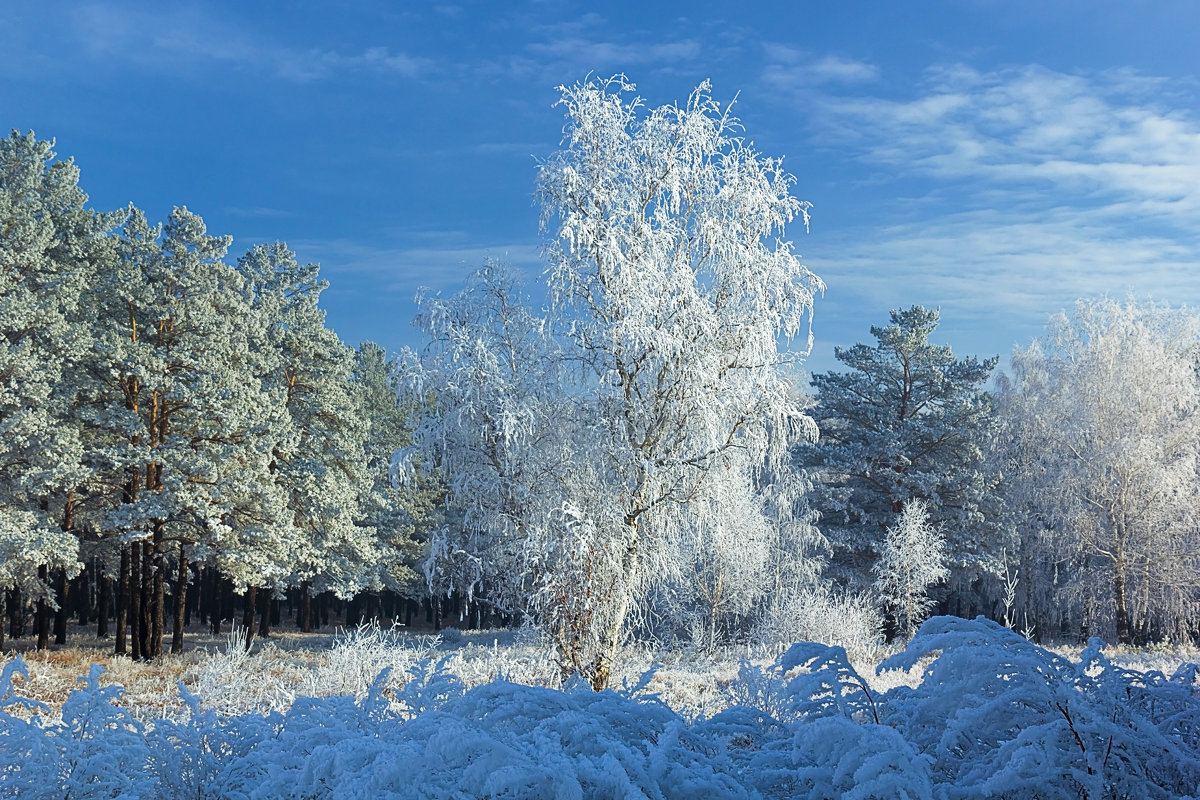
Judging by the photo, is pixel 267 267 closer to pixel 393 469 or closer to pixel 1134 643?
pixel 393 469

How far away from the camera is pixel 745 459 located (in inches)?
406

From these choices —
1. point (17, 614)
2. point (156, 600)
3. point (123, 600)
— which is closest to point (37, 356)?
point (123, 600)

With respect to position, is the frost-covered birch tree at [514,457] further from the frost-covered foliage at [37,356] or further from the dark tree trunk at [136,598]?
the dark tree trunk at [136,598]

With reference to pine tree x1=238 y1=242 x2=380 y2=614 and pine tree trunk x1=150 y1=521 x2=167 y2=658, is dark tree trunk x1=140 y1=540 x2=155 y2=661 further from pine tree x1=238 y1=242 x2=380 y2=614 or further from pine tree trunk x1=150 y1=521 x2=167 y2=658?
pine tree x1=238 y1=242 x2=380 y2=614

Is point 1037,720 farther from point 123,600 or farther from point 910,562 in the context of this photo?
point 910,562

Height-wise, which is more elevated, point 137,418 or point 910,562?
point 137,418

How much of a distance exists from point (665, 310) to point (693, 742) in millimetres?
7660

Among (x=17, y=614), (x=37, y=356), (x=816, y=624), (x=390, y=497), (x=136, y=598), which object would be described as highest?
(x=37, y=356)

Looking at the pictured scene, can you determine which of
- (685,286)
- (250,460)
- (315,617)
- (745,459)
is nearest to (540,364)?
(685,286)

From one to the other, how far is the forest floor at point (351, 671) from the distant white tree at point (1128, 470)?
3135 mm

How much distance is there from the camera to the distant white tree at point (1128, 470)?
69.6 feet

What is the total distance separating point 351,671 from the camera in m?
9.91

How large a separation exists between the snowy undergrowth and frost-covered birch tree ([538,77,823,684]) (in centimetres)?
710

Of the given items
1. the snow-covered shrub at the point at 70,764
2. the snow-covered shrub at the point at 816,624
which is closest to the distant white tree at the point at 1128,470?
the snow-covered shrub at the point at 816,624
